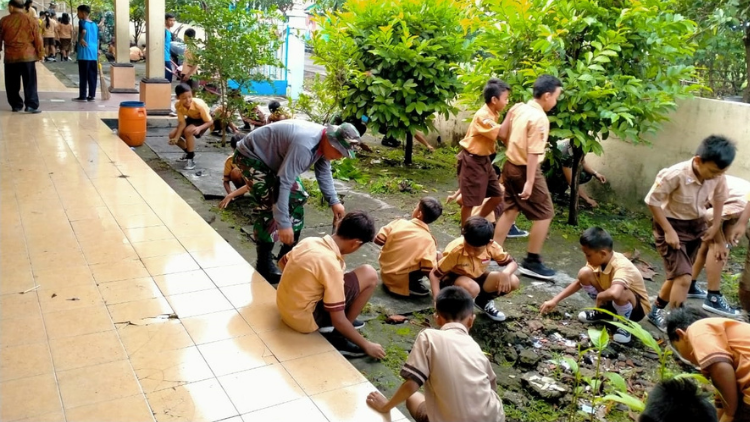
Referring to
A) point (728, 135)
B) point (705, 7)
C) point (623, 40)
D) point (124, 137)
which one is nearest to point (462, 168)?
point (623, 40)

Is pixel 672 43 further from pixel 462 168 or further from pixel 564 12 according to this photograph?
Answer: pixel 462 168

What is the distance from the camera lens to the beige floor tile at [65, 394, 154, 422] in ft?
9.87

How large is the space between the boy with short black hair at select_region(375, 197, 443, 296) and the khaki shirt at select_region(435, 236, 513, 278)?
10.9 inches

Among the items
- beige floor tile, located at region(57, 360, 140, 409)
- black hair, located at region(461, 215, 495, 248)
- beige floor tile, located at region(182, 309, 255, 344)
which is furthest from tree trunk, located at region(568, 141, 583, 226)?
beige floor tile, located at region(57, 360, 140, 409)

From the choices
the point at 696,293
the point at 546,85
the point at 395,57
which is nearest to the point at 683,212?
the point at 696,293

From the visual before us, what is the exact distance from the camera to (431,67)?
8.87 meters

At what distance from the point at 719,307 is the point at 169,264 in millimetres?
4372

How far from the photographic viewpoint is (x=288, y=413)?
3.19 meters

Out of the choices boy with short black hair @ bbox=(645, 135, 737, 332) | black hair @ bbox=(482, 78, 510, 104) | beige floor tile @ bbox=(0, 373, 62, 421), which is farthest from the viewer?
black hair @ bbox=(482, 78, 510, 104)

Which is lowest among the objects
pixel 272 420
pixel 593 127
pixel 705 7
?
pixel 272 420

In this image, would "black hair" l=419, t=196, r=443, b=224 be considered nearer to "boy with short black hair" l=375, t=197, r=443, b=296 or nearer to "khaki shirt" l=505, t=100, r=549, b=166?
"boy with short black hair" l=375, t=197, r=443, b=296

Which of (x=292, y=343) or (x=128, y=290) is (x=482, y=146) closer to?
(x=292, y=343)

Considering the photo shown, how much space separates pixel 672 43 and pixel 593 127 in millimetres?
1153

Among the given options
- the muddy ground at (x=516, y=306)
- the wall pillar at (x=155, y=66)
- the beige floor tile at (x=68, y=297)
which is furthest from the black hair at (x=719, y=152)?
the wall pillar at (x=155, y=66)
